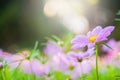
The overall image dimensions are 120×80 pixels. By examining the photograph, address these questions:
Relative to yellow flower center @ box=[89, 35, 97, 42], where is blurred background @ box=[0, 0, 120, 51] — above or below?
above

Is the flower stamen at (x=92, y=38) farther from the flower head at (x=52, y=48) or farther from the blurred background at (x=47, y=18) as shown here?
the blurred background at (x=47, y=18)

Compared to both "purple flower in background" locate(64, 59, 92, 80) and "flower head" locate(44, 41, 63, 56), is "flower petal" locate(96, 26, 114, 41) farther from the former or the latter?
"flower head" locate(44, 41, 63, 56)

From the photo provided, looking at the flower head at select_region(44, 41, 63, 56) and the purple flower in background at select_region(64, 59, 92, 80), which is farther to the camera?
the flower head at select_region(44, 41, 63, 56)

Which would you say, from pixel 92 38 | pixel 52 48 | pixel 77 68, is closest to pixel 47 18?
pixel 52 48

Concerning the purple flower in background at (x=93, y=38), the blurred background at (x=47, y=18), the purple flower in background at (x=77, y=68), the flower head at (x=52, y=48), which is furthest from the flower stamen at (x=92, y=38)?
the blurred background at (x=47, y=18)

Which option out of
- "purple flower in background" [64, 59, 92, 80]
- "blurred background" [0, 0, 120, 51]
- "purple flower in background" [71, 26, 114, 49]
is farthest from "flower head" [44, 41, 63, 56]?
"blurred background" [0, 0, 120, 51]

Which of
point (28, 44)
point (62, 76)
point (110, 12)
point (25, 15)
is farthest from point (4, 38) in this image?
point (62, 76)

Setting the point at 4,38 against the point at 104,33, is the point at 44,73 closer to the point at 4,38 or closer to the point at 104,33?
the point at 104,33

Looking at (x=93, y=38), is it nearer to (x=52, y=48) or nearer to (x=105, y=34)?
(x=105, y=34)
